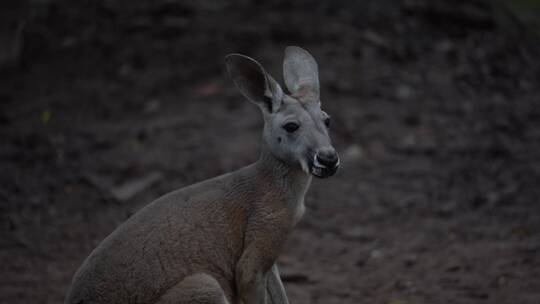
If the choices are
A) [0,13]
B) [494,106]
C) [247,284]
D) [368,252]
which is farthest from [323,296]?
[0,13]

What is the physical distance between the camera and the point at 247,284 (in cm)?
515

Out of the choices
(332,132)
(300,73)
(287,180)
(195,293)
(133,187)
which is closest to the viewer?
(195,293)

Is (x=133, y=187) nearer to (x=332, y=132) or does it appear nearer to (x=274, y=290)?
(x=332, y=132)

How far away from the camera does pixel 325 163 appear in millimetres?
5047

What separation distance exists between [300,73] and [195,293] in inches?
78.9

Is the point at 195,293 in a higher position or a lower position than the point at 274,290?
higher

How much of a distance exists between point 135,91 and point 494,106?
4932 millimetres

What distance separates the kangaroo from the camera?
4.89m

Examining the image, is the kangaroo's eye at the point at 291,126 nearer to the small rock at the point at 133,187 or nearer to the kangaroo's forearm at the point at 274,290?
the kangaroo's forearm at the point at 274,290

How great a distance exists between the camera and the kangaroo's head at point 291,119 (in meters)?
5.16

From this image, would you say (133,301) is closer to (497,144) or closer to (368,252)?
(368,252)

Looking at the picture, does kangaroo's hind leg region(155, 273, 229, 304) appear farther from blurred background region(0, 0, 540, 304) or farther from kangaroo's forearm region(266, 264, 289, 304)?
blurred background region(0, 0, 540, 304)

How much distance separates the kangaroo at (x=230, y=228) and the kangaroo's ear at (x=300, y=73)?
4cm

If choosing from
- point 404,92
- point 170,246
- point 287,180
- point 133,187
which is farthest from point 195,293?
point 404,92
